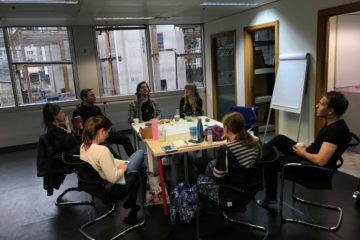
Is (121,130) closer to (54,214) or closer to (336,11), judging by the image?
(54,214)

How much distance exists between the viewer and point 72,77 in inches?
245

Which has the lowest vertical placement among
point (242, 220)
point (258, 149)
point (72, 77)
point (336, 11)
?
point (242, 220)

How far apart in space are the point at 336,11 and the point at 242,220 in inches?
108

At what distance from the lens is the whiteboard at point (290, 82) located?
A: 4133mm

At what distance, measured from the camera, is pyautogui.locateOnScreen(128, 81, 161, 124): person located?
4.29 metres

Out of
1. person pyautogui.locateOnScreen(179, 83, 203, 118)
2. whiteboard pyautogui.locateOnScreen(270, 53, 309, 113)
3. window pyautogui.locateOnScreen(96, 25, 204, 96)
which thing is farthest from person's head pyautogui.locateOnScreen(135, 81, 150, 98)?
window pyautogui.locateOnScreen(96, 25, 204, 96)

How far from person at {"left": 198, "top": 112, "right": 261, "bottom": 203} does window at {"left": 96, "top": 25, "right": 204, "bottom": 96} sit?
15.3ft

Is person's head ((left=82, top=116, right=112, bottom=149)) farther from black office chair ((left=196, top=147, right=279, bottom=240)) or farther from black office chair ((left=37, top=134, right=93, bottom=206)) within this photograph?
black office chair ((left=196, top=147, right=279, bottom=240))

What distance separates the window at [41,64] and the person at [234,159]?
4.77 m

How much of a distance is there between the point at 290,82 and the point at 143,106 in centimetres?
216

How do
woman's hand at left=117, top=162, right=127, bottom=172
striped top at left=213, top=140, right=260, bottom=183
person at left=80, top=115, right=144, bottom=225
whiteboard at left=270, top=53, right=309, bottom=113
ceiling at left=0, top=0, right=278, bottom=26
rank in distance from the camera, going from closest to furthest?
striped top at left=213, top=140, right=260, bottom=183, person at left=80, top=115, right=144, bottom=225, woman's hand at left=117, top=162, right=127, bottom=172, ceiling at left=0, top=0, right=278, bottom=26, whiteboard at left=270, top=53, right=309, bottom=113

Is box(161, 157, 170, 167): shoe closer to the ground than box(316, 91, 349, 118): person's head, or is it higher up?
closer to the ground

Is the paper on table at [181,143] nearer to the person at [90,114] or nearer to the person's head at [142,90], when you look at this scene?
the person at [90,114]

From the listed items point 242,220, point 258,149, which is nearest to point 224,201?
point 258,149
